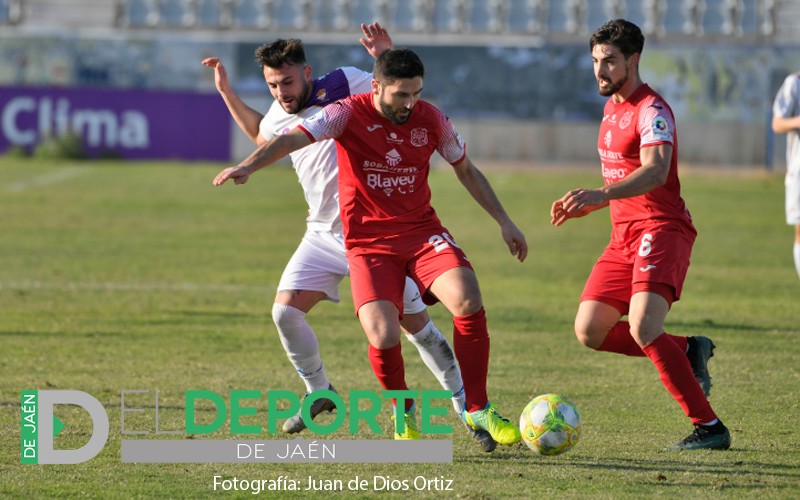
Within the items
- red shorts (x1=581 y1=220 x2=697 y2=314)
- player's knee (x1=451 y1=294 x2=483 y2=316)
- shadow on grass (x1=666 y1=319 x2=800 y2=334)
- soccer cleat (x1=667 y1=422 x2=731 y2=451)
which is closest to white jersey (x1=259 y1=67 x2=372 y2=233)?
player's knee (x1=451 y1=294 x2=483 y2=316)

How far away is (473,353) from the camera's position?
20.1ft

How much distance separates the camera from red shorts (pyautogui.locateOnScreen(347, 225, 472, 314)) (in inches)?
242

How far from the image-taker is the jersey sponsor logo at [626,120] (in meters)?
6.29

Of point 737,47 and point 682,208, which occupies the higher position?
point 737,47

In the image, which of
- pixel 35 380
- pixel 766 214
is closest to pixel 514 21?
pixel 766 214

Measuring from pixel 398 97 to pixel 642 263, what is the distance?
1425 mm

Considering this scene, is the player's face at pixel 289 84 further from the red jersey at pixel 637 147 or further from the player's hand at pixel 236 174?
the red jersey at pixel 637 147

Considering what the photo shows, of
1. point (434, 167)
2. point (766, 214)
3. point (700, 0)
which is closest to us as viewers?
point (766, 214)

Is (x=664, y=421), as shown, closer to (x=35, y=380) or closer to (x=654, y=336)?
(x=654, y=336)

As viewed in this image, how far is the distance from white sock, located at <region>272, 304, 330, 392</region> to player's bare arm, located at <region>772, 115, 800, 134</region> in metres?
4.29

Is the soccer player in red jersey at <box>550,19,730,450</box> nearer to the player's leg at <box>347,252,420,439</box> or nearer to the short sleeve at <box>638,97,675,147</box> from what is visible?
the short sleeve at <box>638,97,675,147</box>

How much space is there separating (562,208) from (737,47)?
2721 centimetres

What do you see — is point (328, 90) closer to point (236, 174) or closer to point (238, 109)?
point (238, 109)

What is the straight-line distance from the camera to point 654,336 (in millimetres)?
6125
